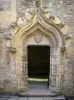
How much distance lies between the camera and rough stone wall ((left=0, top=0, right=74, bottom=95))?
9.23 m

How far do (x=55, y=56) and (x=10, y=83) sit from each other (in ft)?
6.53

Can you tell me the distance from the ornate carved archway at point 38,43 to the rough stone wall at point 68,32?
25 centimetres

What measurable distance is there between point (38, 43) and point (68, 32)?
1212 millimetres

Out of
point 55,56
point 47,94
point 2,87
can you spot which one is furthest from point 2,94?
point 55,56

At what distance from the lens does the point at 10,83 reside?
9469 mm

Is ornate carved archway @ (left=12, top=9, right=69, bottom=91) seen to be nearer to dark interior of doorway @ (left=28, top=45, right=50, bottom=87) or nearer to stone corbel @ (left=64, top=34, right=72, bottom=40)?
stone corbel @ (left=64, top=34, right=72, bottom=40)

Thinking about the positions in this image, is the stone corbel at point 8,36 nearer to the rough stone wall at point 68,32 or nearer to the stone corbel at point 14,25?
the rough stone wall at point 68,32

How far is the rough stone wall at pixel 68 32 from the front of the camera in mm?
9234

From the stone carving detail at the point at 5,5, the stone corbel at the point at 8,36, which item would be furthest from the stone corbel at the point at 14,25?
the stone carving detail at the point at 5,5

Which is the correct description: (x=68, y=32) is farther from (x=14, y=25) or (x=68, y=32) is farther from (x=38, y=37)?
(x=14, y=25)

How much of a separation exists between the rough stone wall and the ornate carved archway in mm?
252

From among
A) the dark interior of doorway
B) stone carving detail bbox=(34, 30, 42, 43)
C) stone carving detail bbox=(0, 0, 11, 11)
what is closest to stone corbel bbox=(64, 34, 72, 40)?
stone carving detail bbox=(34, 30, 42, 43)

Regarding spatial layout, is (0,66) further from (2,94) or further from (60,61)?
(60,61)

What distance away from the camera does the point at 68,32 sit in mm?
9227
